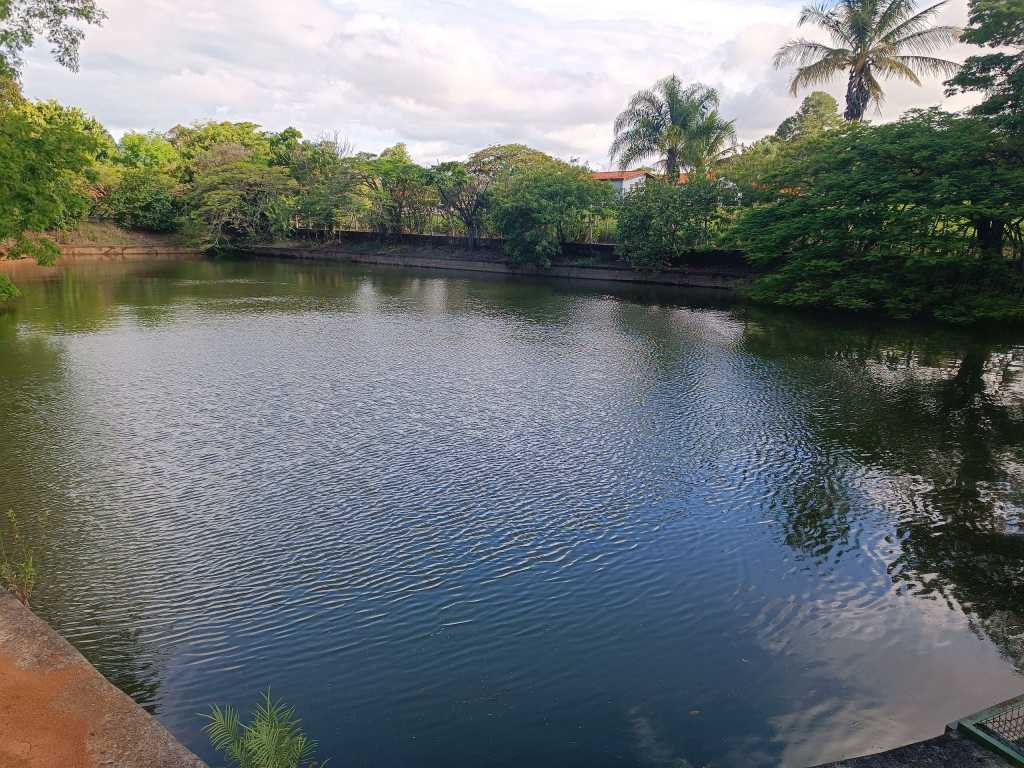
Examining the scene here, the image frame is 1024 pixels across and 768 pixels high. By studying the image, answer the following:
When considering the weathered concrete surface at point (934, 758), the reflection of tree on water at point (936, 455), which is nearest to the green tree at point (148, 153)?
the reflection of tree on water at point (936, 455)

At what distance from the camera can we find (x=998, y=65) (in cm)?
2066

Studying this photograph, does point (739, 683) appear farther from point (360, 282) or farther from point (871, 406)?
point (360, 282)

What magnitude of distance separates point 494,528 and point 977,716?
4594 mm

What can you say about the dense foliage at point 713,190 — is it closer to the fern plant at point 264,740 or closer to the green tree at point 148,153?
the green tree at point 148,153

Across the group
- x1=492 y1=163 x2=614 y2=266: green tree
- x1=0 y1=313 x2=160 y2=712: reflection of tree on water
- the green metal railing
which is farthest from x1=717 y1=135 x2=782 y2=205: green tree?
the green metal railing

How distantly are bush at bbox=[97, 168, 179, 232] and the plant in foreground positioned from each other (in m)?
43.5

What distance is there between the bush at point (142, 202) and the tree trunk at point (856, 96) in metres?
38.5

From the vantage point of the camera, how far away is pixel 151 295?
25984 millimetres

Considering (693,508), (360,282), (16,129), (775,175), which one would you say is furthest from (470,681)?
(360,282)

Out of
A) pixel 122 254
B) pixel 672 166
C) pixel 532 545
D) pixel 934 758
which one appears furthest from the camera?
pixel 122 254

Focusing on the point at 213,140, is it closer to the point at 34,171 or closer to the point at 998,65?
the point at 34,171

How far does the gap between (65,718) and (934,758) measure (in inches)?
198

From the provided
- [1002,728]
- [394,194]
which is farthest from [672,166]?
[1002,728]

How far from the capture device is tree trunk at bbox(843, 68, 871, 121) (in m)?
28.4
